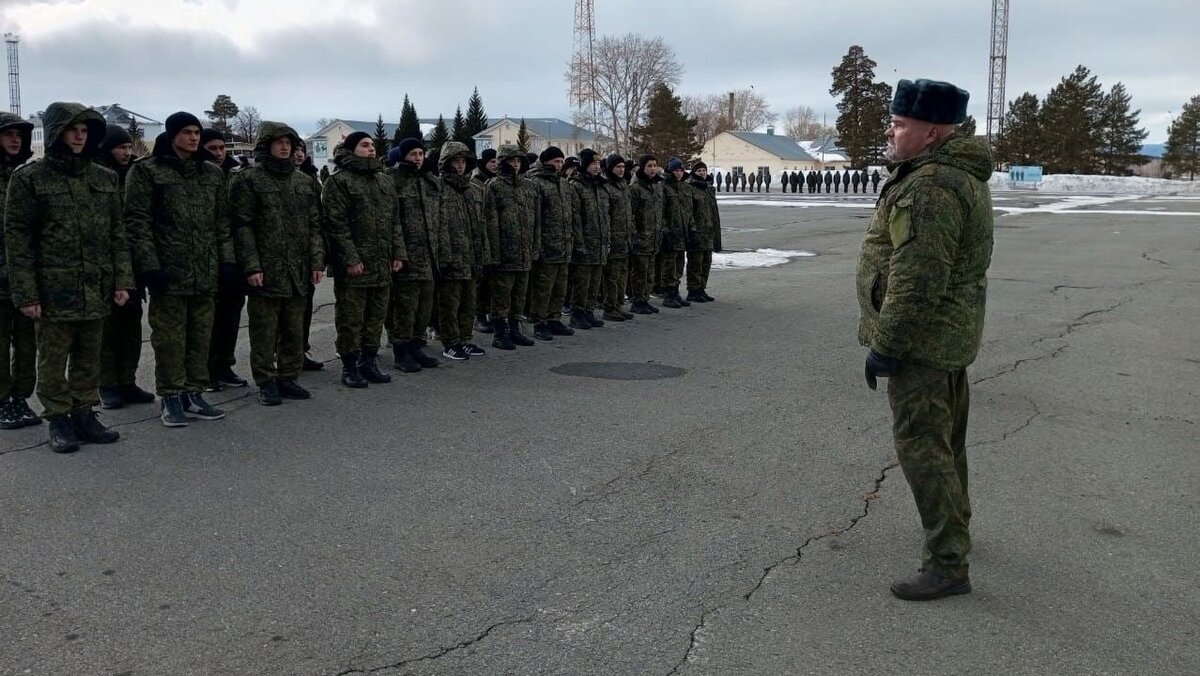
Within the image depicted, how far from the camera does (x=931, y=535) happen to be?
12.8 ft

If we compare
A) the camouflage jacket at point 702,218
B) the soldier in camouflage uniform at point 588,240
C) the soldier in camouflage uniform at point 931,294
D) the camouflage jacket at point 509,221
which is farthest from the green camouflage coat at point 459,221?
the soldier in camouflage uniform at point 931,294

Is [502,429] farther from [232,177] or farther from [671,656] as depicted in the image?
[671,656]

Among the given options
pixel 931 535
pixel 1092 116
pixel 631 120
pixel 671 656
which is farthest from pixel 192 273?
pixel 1092 116

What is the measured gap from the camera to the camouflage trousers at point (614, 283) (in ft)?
36.5

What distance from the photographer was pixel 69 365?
6137 mm

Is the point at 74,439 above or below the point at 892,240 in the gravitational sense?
below

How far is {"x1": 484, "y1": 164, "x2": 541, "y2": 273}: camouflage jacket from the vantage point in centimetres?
940

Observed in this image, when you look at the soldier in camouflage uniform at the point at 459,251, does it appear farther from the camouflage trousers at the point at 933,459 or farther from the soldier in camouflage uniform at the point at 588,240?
the camouflage trousers at the point at 933,459

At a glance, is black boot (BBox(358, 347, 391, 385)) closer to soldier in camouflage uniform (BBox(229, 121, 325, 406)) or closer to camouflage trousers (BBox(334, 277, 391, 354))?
camouflage trousers (BBox(334, 277, 391, 354))

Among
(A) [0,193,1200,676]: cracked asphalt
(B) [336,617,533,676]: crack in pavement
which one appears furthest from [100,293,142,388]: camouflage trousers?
(B) [336,617,533,676]: crack in pavement

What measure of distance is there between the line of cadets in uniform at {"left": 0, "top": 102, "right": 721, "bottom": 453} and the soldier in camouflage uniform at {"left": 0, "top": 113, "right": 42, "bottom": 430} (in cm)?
1

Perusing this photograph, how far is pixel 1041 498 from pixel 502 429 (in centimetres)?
324

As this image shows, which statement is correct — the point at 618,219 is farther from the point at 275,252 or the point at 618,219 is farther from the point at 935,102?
the point at 935,102

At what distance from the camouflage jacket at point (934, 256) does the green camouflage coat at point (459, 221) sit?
5309 mm
